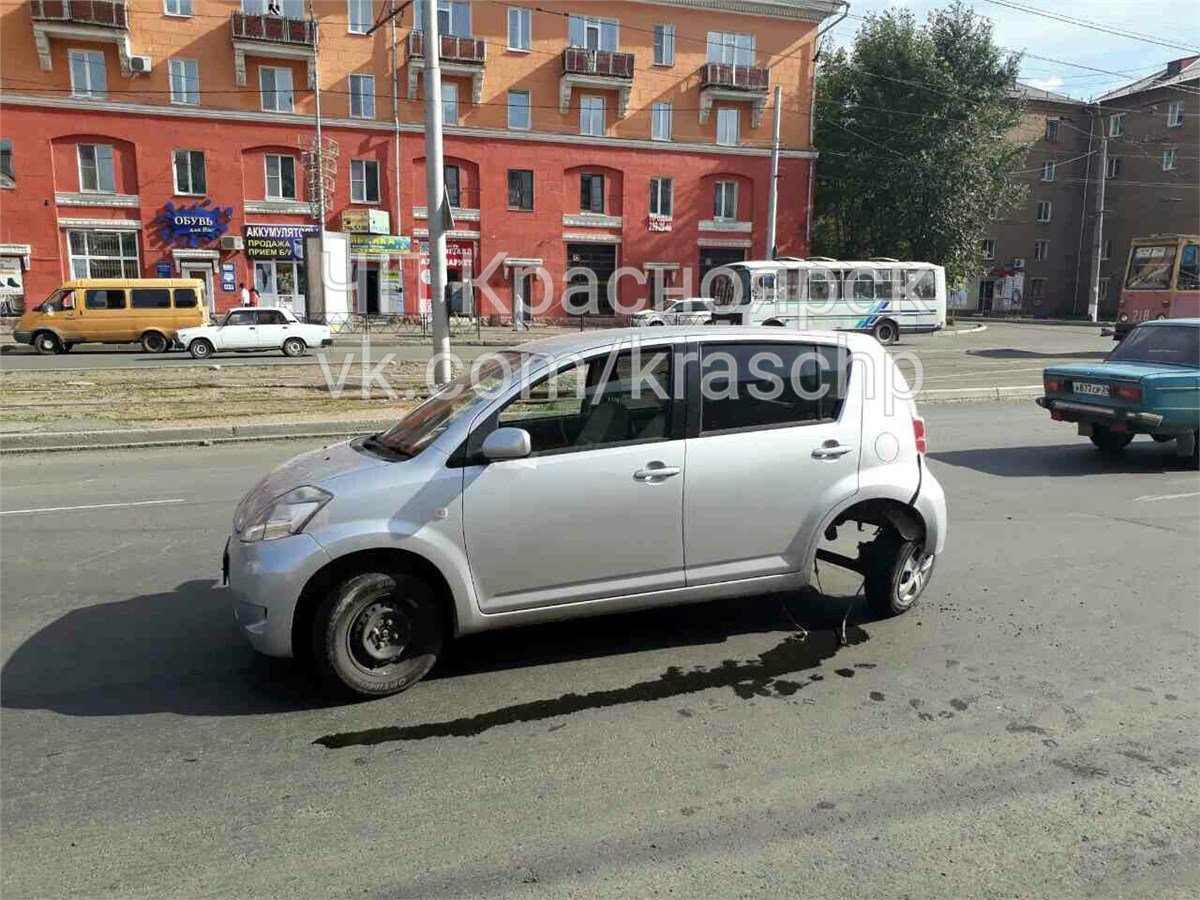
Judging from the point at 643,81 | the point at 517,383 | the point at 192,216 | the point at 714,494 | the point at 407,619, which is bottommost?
the point at 407,619

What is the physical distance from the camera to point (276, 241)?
37.6 meters

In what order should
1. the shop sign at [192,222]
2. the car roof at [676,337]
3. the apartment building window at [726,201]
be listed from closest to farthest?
the car roof at [676,337] < the shop sign at [192,222] < the apartment building window at [726,201]

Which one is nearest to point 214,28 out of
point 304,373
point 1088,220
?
point 304,373

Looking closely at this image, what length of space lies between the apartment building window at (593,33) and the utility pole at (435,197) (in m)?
28.5

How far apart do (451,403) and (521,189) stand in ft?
125

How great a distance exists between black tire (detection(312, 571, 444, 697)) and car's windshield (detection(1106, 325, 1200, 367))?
9.82 meters

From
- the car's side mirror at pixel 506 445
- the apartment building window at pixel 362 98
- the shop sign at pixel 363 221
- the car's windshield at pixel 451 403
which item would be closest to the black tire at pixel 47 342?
the shop sign at pixel 363 221

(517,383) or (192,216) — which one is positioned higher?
(192,216)

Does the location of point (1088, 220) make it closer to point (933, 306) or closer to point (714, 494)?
point (933, 306)

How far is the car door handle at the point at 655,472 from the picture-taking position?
431 cm

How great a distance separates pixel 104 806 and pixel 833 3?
48.2 metres

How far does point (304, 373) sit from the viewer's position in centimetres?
1931

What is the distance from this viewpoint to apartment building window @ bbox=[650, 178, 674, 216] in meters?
42.5

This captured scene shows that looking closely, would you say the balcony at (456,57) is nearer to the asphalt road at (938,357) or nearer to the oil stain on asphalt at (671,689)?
the asphalt road at (938,357)
